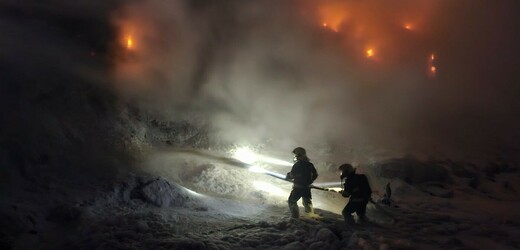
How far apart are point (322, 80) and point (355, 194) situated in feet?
46.9

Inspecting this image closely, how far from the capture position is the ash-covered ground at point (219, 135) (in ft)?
20.8

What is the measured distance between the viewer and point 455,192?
42.0 ft

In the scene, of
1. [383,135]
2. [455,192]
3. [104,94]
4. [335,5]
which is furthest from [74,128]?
[335,5]

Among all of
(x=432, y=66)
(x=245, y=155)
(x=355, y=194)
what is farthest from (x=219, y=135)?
(x=432, y=66)

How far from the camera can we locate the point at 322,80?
21.3 metres

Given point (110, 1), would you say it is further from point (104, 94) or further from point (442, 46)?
point (442, 46)

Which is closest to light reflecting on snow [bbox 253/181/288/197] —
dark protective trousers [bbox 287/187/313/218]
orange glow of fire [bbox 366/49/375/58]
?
dark protective trousers [bbox 287/187/313/218]

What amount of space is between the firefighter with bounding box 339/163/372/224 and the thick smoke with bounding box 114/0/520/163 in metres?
7.11

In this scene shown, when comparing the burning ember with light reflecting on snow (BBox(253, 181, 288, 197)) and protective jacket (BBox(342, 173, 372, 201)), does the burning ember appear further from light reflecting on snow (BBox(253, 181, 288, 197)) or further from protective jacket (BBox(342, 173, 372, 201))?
protective jacket (BBox(342, 173, 372, 201))

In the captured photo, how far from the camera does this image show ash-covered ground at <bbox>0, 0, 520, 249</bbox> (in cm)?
633

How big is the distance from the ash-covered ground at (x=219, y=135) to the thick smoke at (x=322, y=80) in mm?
96

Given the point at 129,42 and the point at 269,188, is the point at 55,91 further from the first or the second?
the point at 269,188

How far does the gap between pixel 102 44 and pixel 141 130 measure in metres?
4.47

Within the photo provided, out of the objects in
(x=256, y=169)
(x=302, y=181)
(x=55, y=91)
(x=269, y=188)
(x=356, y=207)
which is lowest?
(x=356, y=207)
